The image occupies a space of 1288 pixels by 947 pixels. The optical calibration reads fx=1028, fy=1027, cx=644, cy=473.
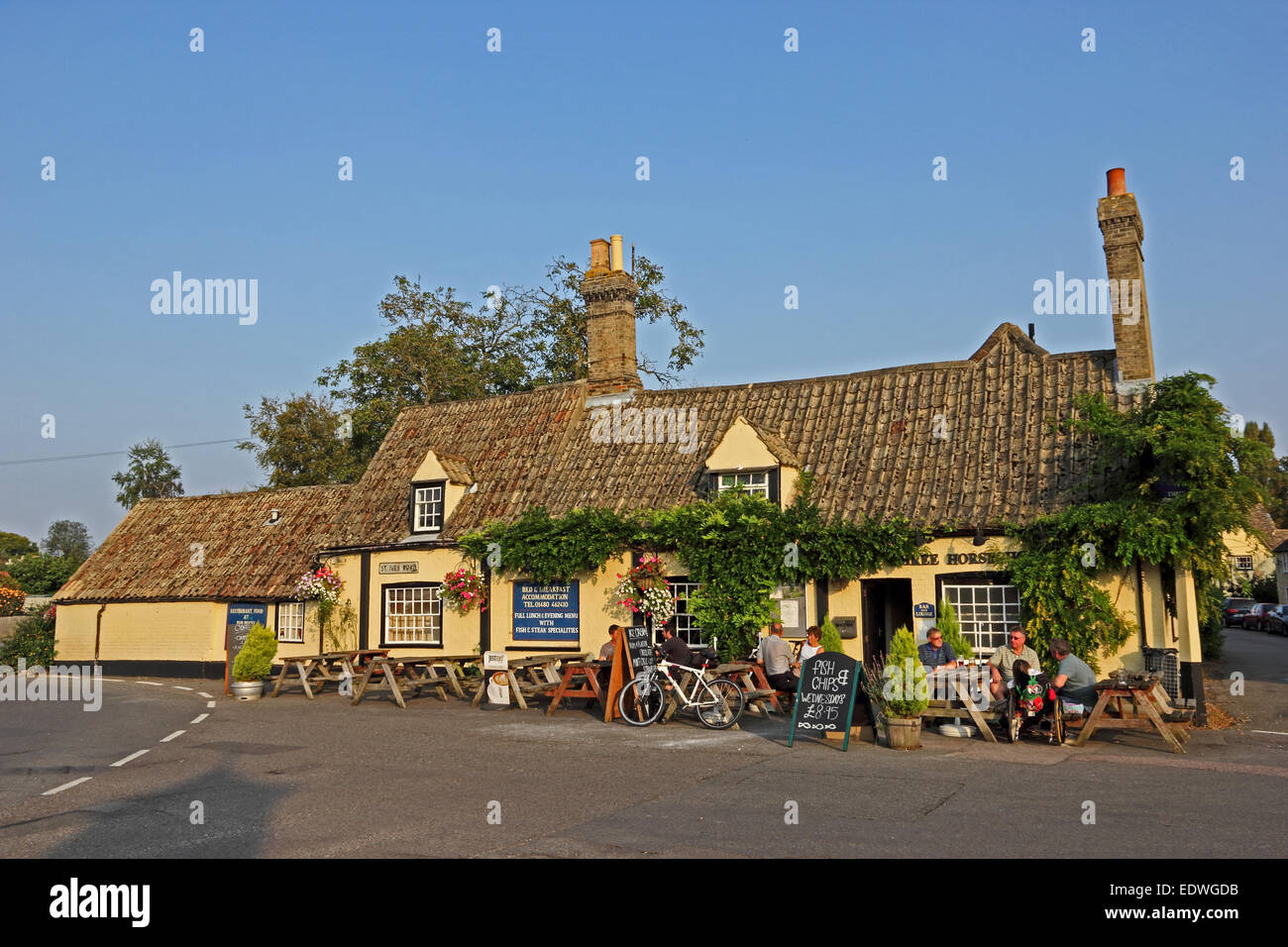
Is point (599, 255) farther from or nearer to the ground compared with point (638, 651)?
farther from the ground

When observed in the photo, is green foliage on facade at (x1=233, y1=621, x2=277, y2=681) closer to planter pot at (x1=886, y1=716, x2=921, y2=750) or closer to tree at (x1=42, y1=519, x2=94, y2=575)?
planter pot at (x1=886, y1=716, x2=921, y2=750)

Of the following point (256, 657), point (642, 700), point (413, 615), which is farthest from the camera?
point (413, 615)

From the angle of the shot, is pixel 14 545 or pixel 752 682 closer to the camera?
pixel 752 682

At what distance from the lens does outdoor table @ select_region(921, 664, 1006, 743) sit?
13.8 meters

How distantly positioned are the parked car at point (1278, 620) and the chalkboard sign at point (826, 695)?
39.0 meters

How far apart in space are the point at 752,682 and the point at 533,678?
4647mm

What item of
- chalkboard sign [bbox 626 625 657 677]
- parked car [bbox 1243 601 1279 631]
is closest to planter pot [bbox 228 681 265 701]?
chalkboard sign [bbox 626 625 657 677]

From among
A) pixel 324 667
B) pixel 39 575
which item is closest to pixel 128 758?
pixel 324 667

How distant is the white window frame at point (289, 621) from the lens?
27562mm

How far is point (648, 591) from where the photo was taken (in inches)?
800

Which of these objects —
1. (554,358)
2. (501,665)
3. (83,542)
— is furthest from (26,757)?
(83,542)

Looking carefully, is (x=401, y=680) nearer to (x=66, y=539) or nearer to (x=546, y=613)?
(x=546, y=613)

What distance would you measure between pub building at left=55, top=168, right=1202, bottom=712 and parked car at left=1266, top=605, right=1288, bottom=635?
29237 millimetres
